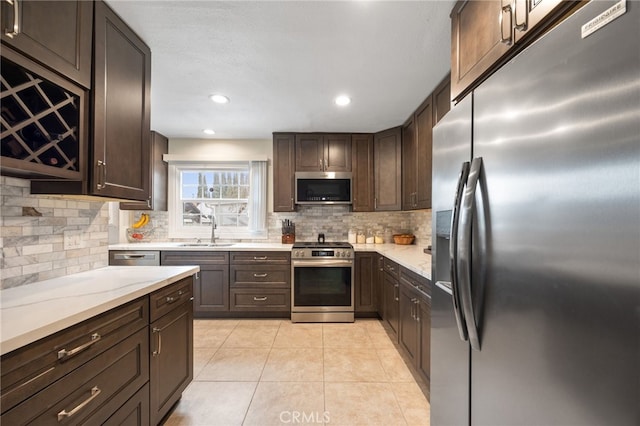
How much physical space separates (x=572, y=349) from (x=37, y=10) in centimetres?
209

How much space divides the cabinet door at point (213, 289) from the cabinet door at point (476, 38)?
3.00 metres

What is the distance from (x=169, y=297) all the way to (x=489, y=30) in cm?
210

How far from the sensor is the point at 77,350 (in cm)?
95

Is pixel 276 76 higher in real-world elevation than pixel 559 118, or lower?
higher


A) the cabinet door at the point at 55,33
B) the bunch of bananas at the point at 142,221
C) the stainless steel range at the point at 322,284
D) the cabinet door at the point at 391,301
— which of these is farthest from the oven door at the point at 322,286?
the cabinet door at the point at 55,33

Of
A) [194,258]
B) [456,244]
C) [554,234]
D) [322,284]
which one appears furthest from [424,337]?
[194,258]

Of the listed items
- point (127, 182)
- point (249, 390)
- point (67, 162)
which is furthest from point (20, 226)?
point (249, 390)

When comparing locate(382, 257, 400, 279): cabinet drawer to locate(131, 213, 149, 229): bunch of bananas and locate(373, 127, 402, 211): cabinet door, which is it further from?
locate(131, 213, 149, 229): bunch of bananas

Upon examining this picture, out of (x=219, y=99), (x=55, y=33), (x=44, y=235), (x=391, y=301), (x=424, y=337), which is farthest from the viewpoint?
(x=391, y=301)

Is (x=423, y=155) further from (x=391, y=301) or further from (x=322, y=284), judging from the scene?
(x=322, y=284)

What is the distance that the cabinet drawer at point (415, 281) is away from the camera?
69.2 inches

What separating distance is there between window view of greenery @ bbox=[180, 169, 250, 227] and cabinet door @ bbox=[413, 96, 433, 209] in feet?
8.02

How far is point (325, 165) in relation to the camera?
140 inches

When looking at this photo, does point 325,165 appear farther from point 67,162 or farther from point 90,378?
point 90,378
